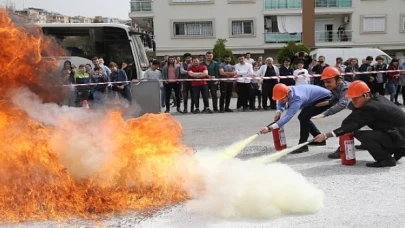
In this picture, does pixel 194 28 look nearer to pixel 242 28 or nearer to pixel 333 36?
pixel 242 28

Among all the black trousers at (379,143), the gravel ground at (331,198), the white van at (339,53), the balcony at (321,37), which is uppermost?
the balcony at (321,37)

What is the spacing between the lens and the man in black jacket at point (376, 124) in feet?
18.9

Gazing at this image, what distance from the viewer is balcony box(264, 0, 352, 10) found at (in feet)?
118

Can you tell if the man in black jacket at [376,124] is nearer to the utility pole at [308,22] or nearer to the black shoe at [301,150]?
the black shoe at [301,150]

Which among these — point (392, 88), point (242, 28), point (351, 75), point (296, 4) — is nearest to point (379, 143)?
point (351, 75)

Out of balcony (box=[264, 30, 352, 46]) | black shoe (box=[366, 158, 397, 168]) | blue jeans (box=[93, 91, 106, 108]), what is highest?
balcony (box=[264, 30, 352, 46])

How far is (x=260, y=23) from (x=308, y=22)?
3.80 metres

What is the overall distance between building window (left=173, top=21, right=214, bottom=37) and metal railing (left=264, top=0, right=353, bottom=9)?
472 cm

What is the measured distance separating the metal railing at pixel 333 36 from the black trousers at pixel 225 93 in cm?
2549

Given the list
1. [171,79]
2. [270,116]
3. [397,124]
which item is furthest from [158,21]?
[397,124]

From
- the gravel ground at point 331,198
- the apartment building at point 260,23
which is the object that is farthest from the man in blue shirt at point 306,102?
the apartment building at point 260,23

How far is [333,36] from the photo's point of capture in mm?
36531

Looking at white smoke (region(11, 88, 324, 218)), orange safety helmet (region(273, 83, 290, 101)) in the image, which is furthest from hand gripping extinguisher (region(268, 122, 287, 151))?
white smoke (region(11, 88, 324, 218))

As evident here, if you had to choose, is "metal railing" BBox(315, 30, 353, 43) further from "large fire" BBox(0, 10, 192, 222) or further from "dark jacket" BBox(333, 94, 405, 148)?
"large fire" BBox(0, 10, 192, 222)
